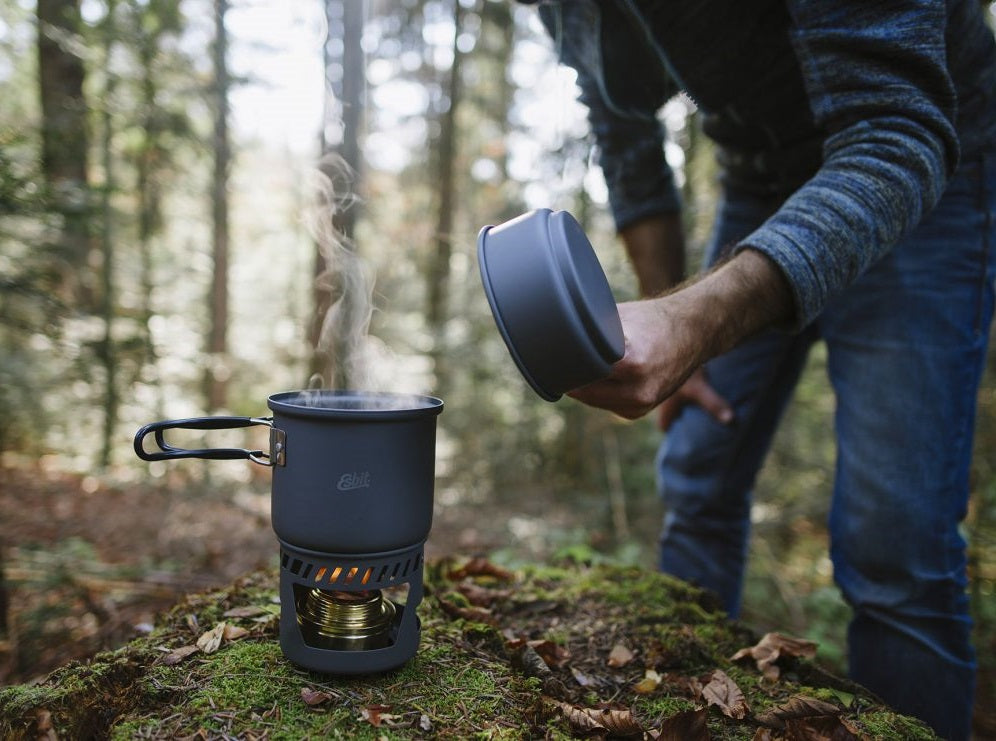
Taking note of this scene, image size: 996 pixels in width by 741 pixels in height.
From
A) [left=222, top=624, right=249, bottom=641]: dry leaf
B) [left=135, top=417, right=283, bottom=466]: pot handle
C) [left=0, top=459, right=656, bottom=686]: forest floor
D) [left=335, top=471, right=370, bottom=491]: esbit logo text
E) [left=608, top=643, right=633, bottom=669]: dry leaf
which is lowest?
[left=0, top=459, right=656, bottom=686]: forest floor

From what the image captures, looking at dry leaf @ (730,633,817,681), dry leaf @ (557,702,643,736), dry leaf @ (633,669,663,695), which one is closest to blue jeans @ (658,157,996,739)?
dry leaf @ (730,633,817,681)

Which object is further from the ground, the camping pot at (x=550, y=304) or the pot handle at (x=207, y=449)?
the camping pot at (x=550, y=304)

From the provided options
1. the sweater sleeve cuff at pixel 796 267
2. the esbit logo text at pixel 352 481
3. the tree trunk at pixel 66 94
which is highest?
the tree trunk at pixel 66 94

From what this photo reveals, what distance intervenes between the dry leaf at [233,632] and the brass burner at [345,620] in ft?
0.60

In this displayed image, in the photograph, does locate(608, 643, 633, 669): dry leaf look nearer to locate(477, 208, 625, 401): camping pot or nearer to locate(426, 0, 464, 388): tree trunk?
locate(477, 208, 625, 401): camping pot

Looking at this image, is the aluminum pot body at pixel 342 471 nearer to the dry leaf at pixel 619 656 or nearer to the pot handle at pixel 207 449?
the pot handle at pixel 207 449

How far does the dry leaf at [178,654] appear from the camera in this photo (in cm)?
147

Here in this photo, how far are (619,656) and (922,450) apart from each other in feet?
3.62

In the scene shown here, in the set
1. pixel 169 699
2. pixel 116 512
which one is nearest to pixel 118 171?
pixel 116 512

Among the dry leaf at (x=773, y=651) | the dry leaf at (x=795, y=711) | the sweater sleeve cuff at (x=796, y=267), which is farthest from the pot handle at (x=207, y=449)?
Result: the dry leaf at (x=773, y=651)

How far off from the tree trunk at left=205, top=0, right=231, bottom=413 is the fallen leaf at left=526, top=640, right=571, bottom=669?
31.2 ft

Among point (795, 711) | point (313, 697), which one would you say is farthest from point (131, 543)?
point (795, 711)

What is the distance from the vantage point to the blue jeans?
5.98ft

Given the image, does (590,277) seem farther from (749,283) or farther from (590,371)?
(749,283)
